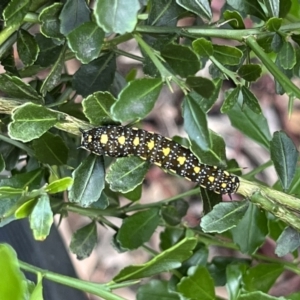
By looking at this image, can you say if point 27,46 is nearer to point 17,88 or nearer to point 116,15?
point 17,88

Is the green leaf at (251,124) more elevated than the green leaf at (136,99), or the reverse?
the green leaf at (136,99)

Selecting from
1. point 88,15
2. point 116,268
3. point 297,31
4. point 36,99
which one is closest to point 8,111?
point 36,99

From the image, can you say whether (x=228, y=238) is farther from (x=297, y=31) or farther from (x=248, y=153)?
(x=248, y=153)

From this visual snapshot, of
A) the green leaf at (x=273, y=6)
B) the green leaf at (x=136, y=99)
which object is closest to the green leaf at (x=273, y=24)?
the green leaf at (x=273, y=6)

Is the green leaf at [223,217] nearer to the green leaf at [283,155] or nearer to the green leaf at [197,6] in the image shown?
the green leaf at [283,155]

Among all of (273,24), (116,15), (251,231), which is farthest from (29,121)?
(251,231)

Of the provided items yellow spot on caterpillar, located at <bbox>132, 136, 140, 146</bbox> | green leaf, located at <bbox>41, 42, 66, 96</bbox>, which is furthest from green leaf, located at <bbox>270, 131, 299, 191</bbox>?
green leaf, located at <bbox>41, 42, 66, 96</bbox>

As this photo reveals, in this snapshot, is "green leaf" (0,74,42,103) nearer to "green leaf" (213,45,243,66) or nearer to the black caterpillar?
the black caterpillar
